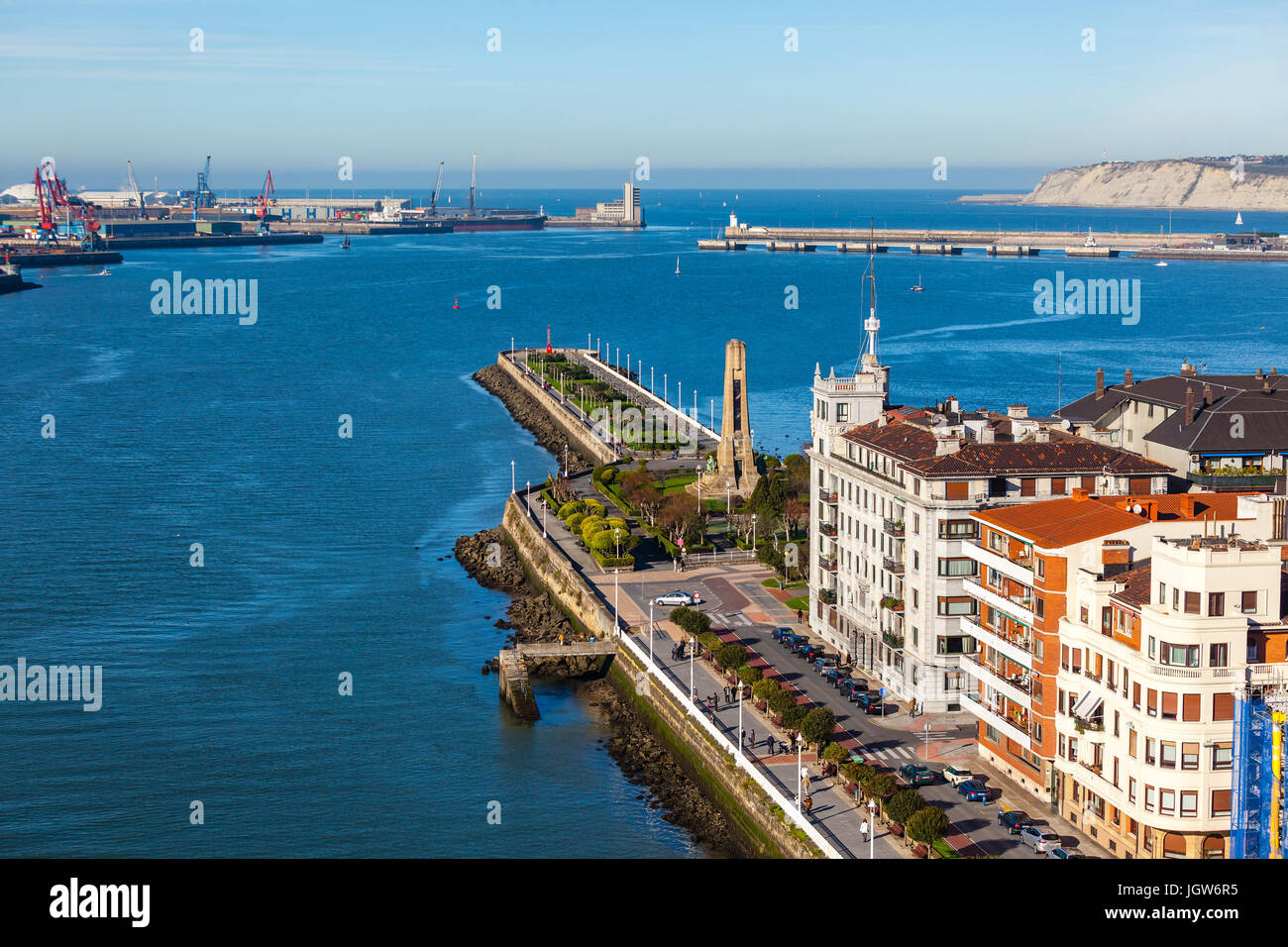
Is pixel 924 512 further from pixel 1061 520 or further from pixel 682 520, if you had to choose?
pixel 682 520

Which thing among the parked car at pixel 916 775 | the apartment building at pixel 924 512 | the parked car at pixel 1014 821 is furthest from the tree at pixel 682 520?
the parked car at pixel 1014 821

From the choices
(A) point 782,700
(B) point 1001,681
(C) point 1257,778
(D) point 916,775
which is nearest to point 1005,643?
(B) point 1001,681

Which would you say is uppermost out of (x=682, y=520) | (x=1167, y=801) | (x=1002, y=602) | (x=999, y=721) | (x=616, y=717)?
(x=1002, y=602)

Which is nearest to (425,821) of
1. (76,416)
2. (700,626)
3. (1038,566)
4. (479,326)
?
(700,626)

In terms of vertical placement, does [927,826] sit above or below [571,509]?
below

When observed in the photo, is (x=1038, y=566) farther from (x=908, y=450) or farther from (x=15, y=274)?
(x=15, y=274)

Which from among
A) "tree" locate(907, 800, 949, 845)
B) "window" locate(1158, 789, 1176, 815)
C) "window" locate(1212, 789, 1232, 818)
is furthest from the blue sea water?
"window" locate(1212, 789, 1232, 818)
